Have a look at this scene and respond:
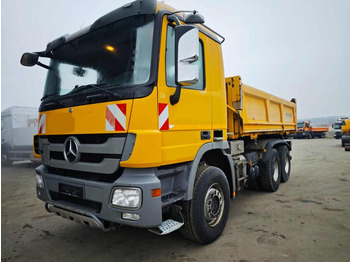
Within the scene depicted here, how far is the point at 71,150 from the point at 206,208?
1.72m

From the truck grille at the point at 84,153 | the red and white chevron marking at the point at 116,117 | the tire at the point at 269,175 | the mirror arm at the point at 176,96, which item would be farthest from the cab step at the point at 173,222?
the tire at the point at 269,175

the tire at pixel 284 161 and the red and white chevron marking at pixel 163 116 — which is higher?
the red and white chevron marking at pixel 163 116

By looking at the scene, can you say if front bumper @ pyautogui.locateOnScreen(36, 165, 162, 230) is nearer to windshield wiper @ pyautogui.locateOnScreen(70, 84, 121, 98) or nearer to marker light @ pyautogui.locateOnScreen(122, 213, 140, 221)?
marker light @ pyautogui.locateOnScreen(122, 213, 140, 221)

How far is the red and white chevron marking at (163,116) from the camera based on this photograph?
2.15m

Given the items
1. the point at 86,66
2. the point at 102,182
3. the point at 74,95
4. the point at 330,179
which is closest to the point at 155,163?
the point at 102,182

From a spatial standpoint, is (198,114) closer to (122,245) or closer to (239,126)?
(239,126)

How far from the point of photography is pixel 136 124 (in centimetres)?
204

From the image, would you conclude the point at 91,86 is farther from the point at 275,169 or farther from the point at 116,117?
the point at 275,169

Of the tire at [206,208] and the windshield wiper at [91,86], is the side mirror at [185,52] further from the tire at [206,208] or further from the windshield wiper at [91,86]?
the tire at [206,208]

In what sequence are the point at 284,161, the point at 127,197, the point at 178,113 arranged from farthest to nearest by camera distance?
the point at 284,161 < the point at 178,113 < the point at 127,197

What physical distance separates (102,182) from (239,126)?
2.54m

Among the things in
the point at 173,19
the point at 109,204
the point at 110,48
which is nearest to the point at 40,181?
the point at 109,204

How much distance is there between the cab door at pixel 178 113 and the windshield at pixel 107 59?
0.64 feet

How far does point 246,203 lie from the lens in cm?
439
